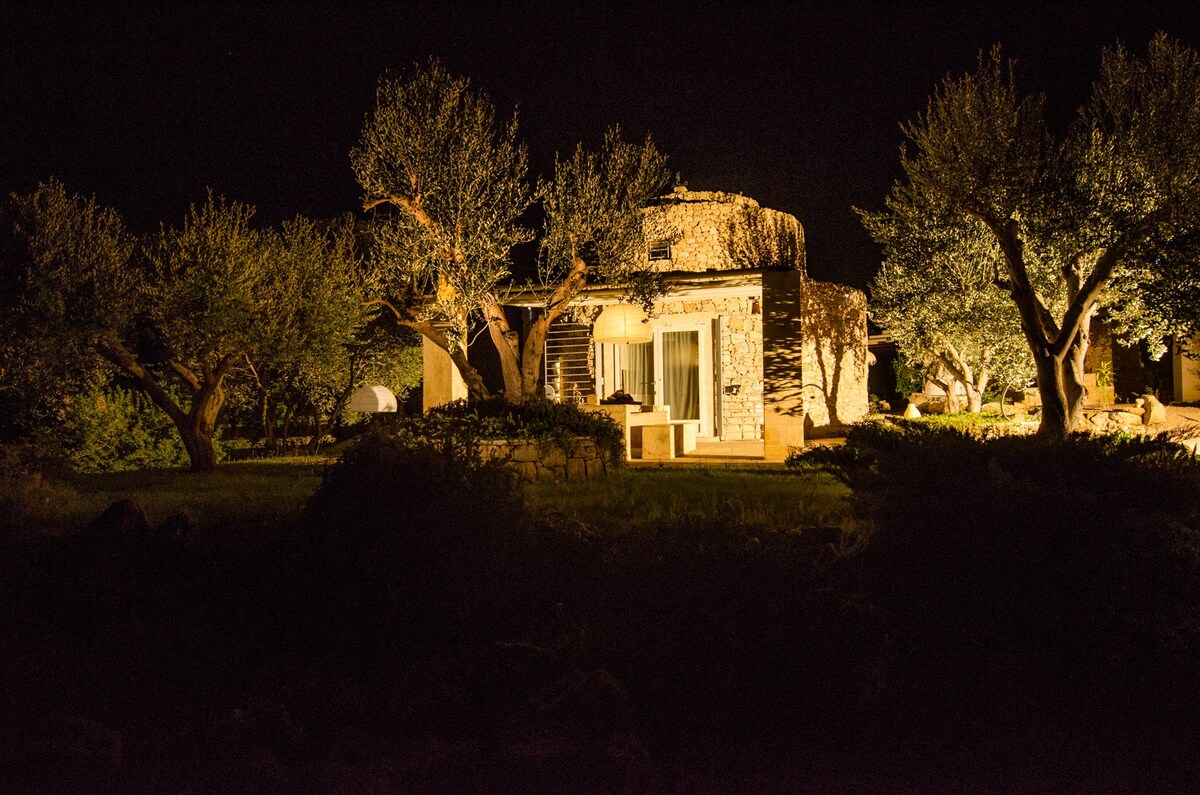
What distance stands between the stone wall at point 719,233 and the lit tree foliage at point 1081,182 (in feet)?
12.0

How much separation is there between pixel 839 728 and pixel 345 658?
2341mm

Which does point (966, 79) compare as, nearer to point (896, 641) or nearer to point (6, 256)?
point (896, 641)

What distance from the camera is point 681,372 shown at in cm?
1620

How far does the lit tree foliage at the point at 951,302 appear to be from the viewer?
45.9ft

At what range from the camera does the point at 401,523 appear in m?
4.71

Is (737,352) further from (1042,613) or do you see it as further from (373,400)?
(1042,613)

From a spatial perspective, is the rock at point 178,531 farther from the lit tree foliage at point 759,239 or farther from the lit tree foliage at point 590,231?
the lit tree foliage at point 759,239

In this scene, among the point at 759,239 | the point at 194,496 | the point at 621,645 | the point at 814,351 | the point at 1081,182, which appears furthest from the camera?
the point at 759,239

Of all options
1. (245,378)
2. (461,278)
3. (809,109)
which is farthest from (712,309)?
(245,378)

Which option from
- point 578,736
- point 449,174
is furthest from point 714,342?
point 578,736

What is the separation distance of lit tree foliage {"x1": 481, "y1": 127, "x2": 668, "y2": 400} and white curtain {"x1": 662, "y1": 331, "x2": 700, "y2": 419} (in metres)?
3.81

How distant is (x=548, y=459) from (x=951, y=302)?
815 centimetres

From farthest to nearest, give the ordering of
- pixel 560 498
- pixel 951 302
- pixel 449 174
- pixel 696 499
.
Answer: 1. pixel 951 302
2. pixel 449 174
3. pixel 560 498
4. pixel 696 499

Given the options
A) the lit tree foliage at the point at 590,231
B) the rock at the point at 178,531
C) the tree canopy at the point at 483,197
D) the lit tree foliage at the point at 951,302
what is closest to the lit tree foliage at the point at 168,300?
the tree canopy at the point at 483,197
